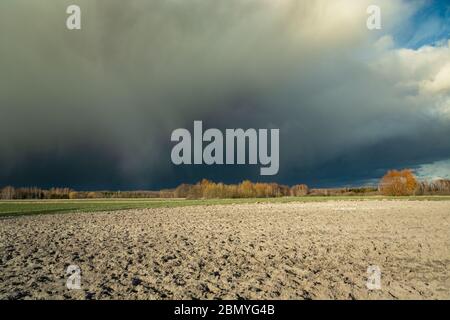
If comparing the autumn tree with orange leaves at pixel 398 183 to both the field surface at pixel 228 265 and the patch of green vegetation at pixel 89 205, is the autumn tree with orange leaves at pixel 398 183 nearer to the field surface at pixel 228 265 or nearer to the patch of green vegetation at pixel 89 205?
the patch of green vegetation at pixel 89 205

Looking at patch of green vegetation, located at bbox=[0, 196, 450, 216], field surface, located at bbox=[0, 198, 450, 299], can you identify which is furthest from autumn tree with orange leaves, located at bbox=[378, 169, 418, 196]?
field surface, located at bbox=[0, 198, 450, 299]

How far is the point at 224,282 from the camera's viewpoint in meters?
11.0

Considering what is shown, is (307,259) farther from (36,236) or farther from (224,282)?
(36,236)

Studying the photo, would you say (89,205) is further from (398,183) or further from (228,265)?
(398,183)

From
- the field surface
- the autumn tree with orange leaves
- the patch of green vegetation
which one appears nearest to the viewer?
the field surface

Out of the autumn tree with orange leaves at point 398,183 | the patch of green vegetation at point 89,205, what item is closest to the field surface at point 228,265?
the patch of green vegetation at point 89,205

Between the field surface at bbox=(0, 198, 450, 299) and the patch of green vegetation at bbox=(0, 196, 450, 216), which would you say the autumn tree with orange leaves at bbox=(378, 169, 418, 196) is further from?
the field surface at bbox=(0, 198, 450, 299)

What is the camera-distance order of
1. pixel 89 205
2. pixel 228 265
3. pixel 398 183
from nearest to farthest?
pixel 228 265 < pixel 89 205 < pixel 398 183

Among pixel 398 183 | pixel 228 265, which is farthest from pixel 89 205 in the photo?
pixel 398 183

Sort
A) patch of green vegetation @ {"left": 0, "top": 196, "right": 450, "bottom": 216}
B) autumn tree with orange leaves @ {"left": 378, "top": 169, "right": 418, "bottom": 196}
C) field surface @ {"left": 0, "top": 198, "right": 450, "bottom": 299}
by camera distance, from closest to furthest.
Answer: field surface @ {"left": 0, "top": 198, "right": 450, "bottom": 299}, patch of green vegetation @ {"left": 0, "top": 196, "right": 450, "bottom": 216}, autumn tree with orange leaves @ {"left": 378, "top": 169, "right": 418, "bottom": 196}

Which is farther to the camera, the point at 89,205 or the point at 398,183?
the point at 398,183
